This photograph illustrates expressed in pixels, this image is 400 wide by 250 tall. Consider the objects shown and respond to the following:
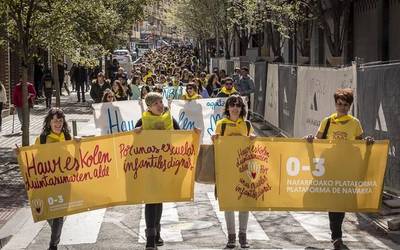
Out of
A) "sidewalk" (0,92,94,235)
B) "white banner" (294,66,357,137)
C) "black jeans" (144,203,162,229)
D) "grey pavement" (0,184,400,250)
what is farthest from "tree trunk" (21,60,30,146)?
"black jeans" (144,203,162,229)

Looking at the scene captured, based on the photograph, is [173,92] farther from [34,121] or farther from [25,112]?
[25,112]

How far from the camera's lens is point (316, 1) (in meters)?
21.0

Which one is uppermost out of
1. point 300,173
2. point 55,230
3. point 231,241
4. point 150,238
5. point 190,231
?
point 300,173

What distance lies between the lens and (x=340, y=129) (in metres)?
7.72

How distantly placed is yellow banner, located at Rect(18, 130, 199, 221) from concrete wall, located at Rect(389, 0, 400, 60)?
13209 mm

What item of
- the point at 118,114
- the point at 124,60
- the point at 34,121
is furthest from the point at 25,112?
the point at 124,60

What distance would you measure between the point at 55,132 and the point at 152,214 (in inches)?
53.3

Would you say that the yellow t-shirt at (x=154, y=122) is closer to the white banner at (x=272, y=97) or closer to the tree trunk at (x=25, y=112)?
the tree trunk at (x=25, y=112)

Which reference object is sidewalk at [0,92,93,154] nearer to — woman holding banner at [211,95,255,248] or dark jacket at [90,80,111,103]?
dark jacket at [90,80,111,103]

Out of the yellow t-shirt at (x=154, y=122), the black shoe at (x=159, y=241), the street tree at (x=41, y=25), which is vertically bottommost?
the black shoe at (x=159, y=241)

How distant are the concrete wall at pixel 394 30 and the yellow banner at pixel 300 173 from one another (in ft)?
41.1

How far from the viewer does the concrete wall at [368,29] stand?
2130 cm

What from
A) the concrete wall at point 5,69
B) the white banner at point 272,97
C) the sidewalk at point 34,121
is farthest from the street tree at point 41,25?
the concrete wall at point 5,69

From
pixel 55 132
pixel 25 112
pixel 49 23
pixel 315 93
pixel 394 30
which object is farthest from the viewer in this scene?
pixel 394 30
